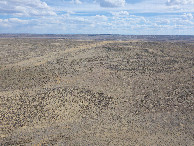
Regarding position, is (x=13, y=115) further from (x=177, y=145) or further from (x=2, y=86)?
(x=177, y=145)

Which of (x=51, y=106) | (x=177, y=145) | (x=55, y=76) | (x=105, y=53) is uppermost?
(x=105, y=53)

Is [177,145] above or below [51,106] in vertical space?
below

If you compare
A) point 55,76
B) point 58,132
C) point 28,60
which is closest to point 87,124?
point 58,132

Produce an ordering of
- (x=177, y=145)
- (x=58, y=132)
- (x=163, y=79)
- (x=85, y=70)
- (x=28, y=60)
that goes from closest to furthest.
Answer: (x=177, y=145)
(x=58, y=132)
(x=163, y=79)
(x=85, y=70)
(x=28, y=60)

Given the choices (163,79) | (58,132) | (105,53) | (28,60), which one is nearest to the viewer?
(58,132)

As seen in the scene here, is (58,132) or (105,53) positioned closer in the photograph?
(58,132)

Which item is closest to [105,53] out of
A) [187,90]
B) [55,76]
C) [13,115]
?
[55,76]
